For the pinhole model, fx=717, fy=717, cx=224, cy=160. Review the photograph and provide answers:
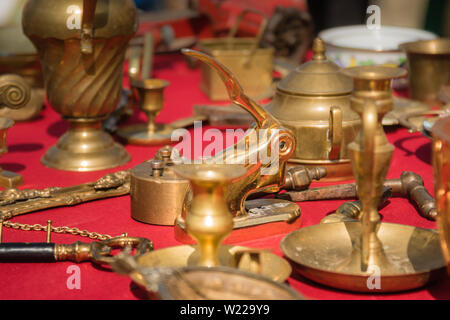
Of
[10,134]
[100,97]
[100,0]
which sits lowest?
[10,134]

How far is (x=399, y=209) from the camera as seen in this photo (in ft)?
4.65

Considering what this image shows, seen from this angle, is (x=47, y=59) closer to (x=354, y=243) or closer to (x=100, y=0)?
(x=100, y=0)

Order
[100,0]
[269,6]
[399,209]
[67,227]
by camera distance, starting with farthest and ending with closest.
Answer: [269,6] → [100,0] → [399,209] → [67,227]

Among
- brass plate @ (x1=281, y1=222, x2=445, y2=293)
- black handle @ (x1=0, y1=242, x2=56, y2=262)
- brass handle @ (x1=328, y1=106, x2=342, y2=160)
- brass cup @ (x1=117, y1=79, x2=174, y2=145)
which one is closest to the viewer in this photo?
brass plate @ (x1=281, y1=222, x2=445, y2=293)

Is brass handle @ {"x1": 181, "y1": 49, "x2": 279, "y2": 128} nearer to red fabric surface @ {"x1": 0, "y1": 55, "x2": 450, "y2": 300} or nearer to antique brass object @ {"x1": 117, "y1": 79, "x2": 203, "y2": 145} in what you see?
red fabric surface @ {"x1": 0, "y1": 55, "x2": 450, "y2": 300}

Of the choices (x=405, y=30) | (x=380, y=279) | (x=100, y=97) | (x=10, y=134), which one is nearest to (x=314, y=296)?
(x=380, y=279)

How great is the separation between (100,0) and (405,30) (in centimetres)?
146

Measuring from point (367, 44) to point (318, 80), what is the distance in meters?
1.22

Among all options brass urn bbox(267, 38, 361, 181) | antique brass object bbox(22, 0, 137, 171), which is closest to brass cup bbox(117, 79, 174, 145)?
antique brass object bbox(22, 0, 137, 171)

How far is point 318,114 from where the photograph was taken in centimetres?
155

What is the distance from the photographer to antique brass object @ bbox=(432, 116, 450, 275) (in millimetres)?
943

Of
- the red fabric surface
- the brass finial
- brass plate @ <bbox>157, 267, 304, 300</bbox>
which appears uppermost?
the brass finial

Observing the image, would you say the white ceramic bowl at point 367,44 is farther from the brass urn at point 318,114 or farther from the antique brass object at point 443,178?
the antique brass object at point 443,178

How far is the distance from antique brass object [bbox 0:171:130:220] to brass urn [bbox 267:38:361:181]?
1.24ft
